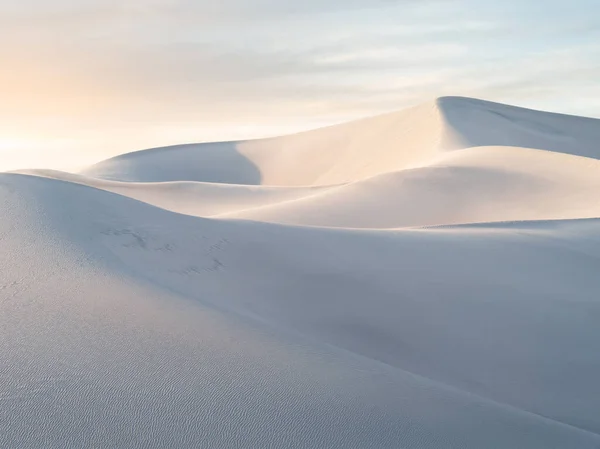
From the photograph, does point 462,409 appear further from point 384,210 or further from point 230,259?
point 384,210

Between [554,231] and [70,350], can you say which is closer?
[70,350]

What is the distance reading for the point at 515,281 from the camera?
5.70 meters

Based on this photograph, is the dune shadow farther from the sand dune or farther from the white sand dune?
the white sand dune

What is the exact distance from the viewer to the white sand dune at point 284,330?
9.82 feet

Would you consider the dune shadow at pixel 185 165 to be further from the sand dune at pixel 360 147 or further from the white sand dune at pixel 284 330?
the white sand dune at pixel 284 330

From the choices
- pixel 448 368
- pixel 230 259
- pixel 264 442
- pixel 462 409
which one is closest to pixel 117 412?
pixel 264 442

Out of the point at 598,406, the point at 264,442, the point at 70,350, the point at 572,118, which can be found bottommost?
the point at 598,406

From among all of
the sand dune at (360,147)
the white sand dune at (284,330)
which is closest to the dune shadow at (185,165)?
the sand dune at (360,147)

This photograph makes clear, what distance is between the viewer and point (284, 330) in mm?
4312

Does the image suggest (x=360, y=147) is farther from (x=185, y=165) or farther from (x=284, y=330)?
(x=284, y=330)

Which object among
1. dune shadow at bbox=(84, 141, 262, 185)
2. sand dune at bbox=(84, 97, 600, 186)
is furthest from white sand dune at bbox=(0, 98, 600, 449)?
dune shadow at bbox=(84, 141, 262, 185)

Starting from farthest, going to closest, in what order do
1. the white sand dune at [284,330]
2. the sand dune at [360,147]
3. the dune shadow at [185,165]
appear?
1. the dune shadow at [185,165]
2. the sand dune at [360,147]
3. the white sand dune at [284,330]

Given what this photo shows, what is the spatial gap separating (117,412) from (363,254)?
3346 millimetres

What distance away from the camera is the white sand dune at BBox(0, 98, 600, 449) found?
299 centimetres
